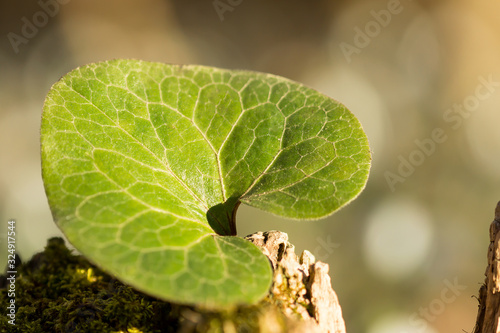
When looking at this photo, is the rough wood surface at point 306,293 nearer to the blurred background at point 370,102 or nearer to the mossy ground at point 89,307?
the mossy ground at point 89,307

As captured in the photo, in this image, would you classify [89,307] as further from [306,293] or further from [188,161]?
[306,293]

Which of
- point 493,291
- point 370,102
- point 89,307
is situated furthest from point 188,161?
point 370,102

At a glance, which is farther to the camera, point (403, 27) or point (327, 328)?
point (403, 27)

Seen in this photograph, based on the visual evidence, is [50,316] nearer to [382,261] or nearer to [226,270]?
[226,270]

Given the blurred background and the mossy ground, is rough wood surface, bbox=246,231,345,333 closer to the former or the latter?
the mossy ground

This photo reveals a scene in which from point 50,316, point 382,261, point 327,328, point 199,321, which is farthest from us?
point 382,261

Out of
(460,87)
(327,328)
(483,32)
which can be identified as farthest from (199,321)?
(483,32)
